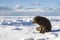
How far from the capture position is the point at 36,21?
6.48m

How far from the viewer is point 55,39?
5.00 m

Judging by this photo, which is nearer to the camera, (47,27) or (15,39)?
(15,39)

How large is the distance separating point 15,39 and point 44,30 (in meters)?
1.55

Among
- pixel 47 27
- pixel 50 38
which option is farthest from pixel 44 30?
pixel 50 38

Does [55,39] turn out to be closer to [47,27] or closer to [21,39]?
[21,39]

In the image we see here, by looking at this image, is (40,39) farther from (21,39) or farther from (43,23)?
(43,23)

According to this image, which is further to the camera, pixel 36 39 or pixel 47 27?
pixel 47 27

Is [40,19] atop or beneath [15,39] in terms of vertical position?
atop

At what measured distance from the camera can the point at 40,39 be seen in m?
4.93

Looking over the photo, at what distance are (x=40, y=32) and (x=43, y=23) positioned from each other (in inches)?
13.5

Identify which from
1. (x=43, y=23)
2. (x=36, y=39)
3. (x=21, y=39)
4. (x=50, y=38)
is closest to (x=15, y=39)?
(x=21, y=39)

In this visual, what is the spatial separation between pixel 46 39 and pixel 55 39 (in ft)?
0.79

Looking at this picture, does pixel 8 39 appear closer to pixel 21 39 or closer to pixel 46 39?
pixel 21 39

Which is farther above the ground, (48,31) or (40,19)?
(40,19)
